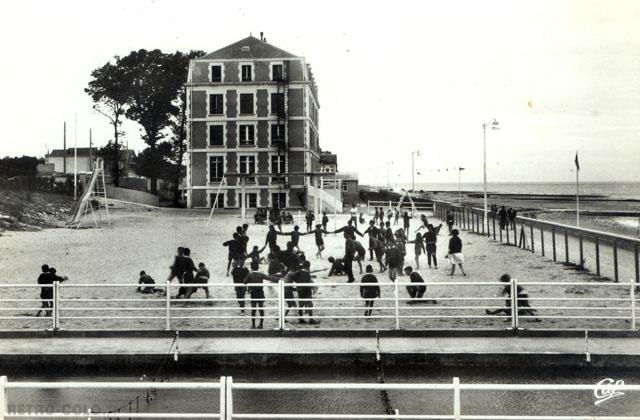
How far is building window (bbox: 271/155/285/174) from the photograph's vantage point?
55.4 metres

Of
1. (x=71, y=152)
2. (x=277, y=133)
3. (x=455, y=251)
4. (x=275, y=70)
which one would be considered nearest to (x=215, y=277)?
(x=455, y=251)

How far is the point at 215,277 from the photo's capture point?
813 inches

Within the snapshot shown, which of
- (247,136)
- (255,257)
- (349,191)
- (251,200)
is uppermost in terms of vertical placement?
(247,136)

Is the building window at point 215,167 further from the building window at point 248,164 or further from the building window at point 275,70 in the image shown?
the building window at point 275,70

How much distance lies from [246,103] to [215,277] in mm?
36409

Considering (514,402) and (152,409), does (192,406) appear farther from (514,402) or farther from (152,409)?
(514,402)

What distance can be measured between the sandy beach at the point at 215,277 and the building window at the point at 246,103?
17.7 meters

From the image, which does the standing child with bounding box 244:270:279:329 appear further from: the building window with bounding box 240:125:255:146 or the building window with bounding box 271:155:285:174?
the building window with bounding box 240:125:255:146

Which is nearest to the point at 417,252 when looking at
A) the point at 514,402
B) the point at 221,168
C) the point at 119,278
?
the point at 119,278

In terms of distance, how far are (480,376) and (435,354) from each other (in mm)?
853

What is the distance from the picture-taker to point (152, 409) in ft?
27.6

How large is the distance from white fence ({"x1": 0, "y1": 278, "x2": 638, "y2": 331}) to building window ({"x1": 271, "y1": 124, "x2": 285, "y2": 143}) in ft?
123

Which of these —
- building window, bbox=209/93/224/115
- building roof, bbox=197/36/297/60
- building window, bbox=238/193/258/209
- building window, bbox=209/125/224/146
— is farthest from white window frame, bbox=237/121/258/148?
building roof, bbox=197/36/297/60

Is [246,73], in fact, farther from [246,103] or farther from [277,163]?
[277,163]
